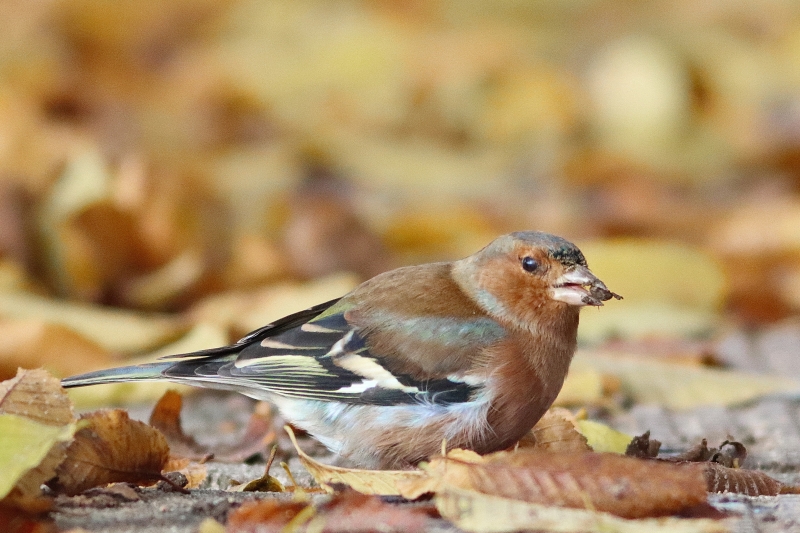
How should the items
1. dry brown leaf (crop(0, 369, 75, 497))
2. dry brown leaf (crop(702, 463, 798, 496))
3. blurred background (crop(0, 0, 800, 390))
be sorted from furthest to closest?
blurred background (crop(0, 0, 800, 390)) < dry brown leaf (crop(702, 463, 798, 496)) < dry brown leaf (crop(0, 369, 75, 497))

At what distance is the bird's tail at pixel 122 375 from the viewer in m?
3.06

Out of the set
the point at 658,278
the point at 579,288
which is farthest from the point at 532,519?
the point at 658,278

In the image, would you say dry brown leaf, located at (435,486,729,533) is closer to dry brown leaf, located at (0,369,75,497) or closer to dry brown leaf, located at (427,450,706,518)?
dry brown leaf, located at (427,450,706,518)

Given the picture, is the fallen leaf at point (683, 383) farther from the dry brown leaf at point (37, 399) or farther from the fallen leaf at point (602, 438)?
the dry brown leaf at point (37, 399)

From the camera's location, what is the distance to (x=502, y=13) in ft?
38.7

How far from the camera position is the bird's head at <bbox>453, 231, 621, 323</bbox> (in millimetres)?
3270

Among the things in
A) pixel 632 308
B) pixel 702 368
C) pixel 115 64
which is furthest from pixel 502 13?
pixel 702 368

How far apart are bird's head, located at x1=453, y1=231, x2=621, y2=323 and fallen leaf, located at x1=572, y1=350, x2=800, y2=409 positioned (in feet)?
2.82

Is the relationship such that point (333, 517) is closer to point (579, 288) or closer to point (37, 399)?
point (37, 399)

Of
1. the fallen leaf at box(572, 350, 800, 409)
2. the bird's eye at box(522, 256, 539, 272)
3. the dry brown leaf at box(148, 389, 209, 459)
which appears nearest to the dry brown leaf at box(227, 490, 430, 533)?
the dry brown leaf at box(148, 389, 209, 459)

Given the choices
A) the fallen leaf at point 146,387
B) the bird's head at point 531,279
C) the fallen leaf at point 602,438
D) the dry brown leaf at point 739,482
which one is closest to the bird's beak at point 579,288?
the bird's head at point 531,279

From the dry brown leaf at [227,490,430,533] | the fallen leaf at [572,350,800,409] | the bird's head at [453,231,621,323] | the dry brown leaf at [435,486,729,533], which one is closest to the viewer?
the dry brown leaf at [435,486,729,533]

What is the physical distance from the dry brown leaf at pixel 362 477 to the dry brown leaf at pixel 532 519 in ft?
0.94

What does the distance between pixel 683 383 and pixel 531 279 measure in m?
1.00
